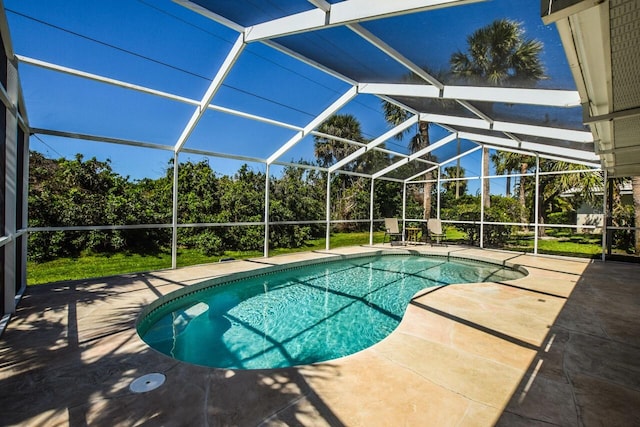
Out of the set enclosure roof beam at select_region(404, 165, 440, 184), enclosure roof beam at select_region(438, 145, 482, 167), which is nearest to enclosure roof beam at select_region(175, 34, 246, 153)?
enclosure roof beam at select_region(438, 145, 482, 167)

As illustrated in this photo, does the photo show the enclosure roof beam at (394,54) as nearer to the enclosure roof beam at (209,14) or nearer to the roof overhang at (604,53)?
the enclosure roof beam at (209,14)

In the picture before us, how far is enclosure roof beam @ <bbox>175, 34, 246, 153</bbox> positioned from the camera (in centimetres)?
441

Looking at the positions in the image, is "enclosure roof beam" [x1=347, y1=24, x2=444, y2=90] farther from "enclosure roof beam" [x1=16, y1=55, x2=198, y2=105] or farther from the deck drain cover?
the deck drain cover

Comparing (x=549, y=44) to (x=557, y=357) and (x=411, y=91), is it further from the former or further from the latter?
(x=557, y=357)

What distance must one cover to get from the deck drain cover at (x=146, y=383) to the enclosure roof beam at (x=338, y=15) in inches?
158

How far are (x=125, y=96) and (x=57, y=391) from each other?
15.1ft

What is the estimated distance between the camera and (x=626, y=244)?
447 inches

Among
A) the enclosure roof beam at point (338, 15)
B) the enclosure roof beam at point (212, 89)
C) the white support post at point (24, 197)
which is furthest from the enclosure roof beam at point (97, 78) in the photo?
the enclosure roof beam at point (338, 15)

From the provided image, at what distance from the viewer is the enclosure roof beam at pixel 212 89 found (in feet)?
14.5

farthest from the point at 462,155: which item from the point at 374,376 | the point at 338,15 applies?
the point at 374,376

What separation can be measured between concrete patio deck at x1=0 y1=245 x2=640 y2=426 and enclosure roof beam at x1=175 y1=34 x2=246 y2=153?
353 cm

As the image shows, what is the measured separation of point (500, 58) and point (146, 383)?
5155mm

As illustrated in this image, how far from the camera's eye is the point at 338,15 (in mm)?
3449

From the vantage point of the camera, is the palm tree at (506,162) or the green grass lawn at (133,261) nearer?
the green grass lawn at (133,261)
